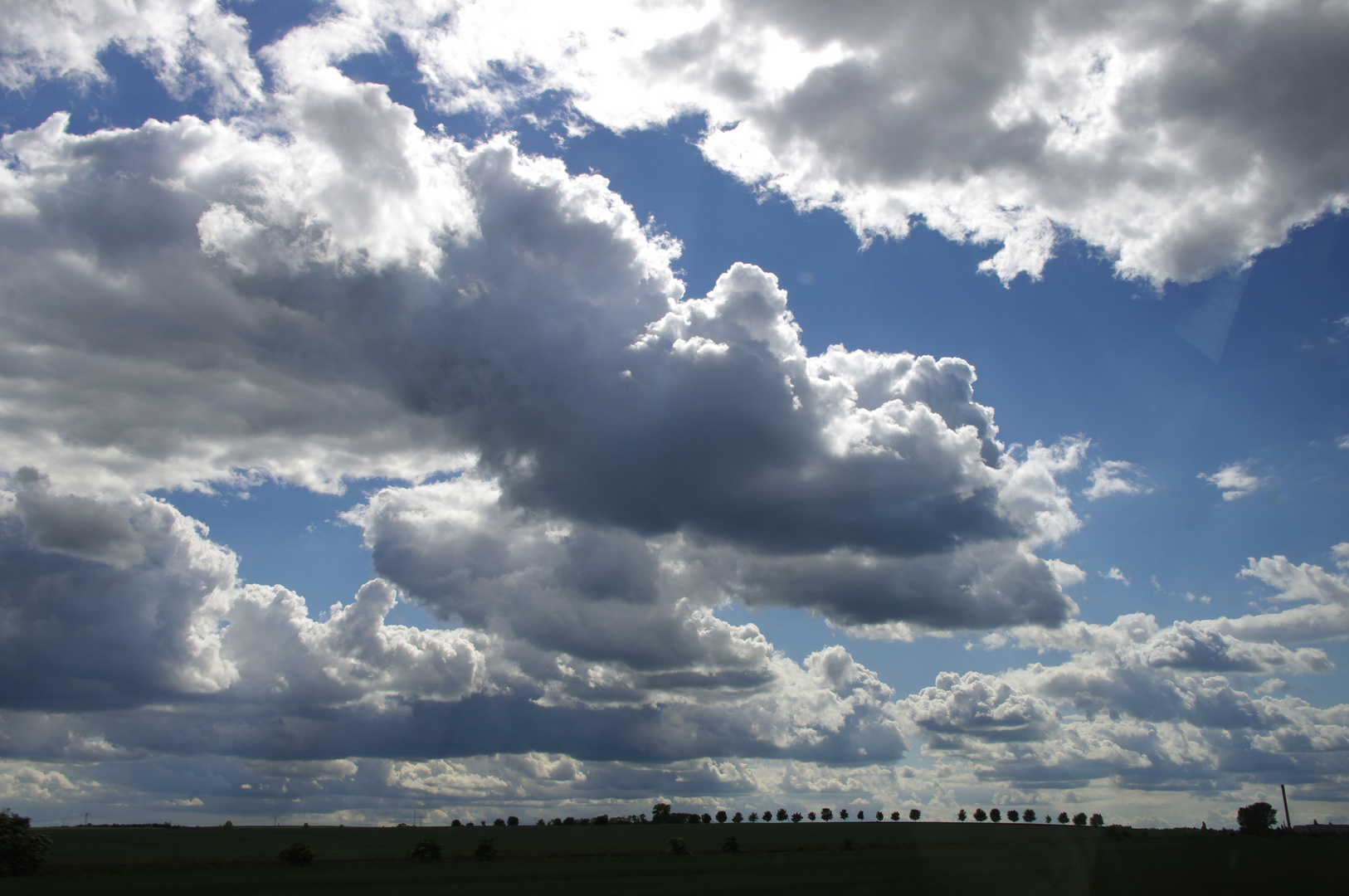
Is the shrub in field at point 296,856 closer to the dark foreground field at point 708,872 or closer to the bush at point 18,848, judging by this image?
the dark foreground field at point 708,872

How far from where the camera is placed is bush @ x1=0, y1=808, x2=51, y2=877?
315ft

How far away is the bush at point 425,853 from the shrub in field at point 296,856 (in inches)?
555

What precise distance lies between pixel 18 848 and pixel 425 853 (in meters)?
49.3

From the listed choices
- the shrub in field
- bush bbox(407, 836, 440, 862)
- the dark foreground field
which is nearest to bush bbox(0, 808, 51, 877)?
the dark foreground field

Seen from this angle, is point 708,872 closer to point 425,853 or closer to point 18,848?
point 425,853

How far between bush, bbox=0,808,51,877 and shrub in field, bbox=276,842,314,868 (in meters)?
27.2

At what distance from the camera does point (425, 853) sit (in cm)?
12712

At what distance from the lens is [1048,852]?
144125 millimetres

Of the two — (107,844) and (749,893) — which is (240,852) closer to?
(107,844)

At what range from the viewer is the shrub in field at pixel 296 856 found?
382ft

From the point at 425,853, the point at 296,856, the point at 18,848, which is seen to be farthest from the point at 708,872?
the point at 18,848

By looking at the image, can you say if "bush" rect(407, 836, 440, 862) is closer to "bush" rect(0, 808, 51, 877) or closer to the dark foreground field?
the dark foreground field

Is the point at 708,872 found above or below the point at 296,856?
above

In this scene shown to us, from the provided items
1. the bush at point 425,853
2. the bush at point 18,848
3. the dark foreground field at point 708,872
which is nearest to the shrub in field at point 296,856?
the dark foreground field at point 708,872
